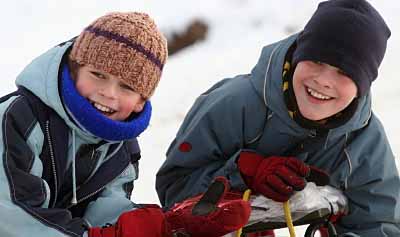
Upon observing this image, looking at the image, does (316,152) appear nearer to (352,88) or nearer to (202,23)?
(352,88)

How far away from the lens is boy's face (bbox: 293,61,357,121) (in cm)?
155

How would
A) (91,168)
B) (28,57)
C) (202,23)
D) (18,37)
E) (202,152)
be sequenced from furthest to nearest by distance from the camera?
(202,23) → (18,37) → (28,57) → (202,152) → (91,168)

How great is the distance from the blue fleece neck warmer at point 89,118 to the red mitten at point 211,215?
0.19m

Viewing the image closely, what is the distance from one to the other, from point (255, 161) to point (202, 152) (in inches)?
5.0

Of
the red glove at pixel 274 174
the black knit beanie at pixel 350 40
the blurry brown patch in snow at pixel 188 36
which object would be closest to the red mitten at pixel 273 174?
the red glove at pixel 274 174

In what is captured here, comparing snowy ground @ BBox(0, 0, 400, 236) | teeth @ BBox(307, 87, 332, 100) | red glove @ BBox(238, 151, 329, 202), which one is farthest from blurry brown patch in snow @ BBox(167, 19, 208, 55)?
teeth @ BBox(307, 87, 332, 100)

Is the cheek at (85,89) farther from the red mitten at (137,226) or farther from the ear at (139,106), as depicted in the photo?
the red mitten at (137,226)

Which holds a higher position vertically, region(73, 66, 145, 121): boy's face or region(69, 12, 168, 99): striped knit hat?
region(69, 12, 168, 99): striped knit hat

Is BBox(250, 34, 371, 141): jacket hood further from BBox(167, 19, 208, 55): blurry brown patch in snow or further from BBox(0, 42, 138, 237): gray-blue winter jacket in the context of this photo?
BBox(167, 19, 208, 55): blurry brown patch in snow

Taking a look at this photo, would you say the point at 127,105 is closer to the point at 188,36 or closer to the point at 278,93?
the point at 278,93

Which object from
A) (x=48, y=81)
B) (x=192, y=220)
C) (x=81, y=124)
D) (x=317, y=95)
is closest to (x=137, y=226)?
(x=192, y=220)

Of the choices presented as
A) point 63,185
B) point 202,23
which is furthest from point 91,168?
point 202,23

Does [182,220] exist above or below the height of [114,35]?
below

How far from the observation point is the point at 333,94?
61.8 inches
